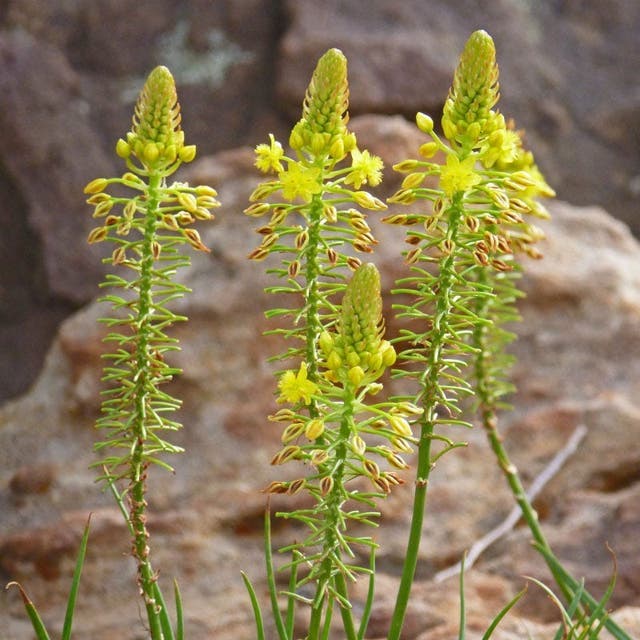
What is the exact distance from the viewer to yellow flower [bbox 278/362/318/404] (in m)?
1.43

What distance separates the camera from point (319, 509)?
1.44m

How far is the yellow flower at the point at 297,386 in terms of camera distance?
1428 millimetres

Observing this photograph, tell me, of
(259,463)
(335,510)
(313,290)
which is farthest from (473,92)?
(259,463)

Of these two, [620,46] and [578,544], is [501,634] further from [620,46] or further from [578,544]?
[620,46]

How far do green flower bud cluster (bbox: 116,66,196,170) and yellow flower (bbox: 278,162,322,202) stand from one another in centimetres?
15

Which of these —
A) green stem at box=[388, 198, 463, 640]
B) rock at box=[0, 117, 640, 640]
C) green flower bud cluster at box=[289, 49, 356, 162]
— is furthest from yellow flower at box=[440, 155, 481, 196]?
rock at box=[0, 117, 640, 640]

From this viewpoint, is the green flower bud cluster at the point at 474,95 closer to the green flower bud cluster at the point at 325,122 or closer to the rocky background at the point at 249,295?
the green flower bud cluster at the point at 325,122

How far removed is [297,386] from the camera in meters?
1.44

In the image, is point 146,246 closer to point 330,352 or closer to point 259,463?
point 330,352

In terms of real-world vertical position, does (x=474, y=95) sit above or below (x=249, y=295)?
above

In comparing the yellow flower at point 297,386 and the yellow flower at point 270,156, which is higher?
the yellow flower at point 270,156

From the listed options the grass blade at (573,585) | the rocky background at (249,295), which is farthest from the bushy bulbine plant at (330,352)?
the grass blade at (573,585)

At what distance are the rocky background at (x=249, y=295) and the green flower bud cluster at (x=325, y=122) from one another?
759 millimetres

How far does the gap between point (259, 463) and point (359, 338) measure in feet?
5.49
